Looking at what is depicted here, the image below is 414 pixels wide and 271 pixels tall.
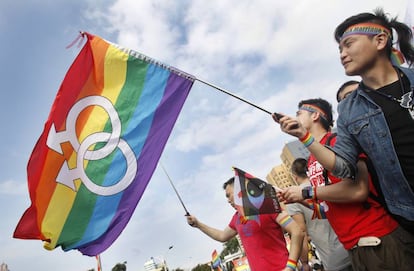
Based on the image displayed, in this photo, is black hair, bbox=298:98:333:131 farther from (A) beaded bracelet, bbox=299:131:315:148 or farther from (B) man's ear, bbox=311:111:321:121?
(A) beaded bracelet, bbox=299:131:315:148

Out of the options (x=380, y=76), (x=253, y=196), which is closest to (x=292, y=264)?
(x=253, y=196)

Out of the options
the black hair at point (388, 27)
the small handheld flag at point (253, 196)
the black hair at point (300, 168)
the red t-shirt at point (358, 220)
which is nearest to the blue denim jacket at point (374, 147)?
the red t-shirt at point (358, 220)

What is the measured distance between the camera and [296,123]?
230 cm

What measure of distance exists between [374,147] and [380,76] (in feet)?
1.59

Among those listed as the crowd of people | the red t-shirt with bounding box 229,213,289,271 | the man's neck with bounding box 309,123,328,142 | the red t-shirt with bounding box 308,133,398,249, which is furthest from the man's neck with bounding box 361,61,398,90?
the red t-shirt with bounding box 229,213,289,271

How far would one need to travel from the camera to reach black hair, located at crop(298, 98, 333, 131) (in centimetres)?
337

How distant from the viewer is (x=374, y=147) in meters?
2.21

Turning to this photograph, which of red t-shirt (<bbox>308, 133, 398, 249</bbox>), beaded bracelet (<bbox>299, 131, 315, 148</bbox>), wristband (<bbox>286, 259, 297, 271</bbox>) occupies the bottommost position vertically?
wristband (<bbox>286, 259, 297, 271</bbox>)

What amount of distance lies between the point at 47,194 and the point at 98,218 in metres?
0.72

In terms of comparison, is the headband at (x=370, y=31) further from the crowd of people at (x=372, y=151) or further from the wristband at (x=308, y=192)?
the wristband at (x=308, y=192)

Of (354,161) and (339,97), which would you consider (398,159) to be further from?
(339,97)

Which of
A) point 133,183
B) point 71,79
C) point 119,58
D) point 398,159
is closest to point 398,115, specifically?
point 398,159

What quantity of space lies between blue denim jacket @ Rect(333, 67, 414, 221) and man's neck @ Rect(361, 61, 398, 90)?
0.07 metres

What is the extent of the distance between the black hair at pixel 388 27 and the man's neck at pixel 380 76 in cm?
15
